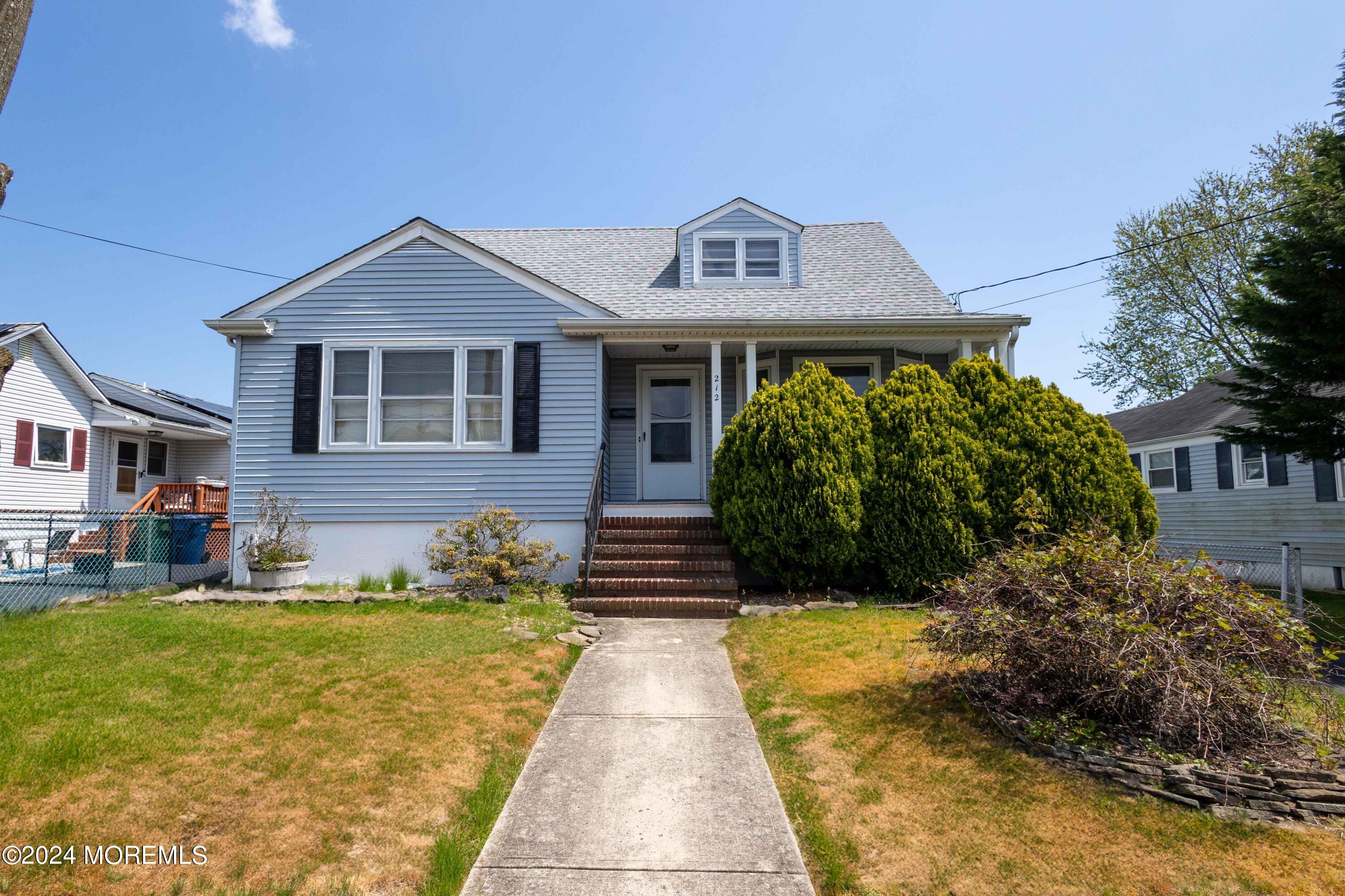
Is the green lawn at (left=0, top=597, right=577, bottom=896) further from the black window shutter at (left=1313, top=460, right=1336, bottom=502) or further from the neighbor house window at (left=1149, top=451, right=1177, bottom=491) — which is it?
the neighbor house window at (left=1149, top=451, right=1177, bottom=491)

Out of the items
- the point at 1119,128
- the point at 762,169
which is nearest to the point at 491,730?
the point at 762,169

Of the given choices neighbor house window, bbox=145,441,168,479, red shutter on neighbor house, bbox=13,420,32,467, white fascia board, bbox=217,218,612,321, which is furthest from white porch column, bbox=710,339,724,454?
neighbor house window, bbox=145,441,168,479

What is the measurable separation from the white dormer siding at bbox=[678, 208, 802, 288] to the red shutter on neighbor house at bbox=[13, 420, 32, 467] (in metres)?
14.5

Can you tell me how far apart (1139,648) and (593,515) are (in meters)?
6.44

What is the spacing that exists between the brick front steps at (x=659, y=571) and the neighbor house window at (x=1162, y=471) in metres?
14.0

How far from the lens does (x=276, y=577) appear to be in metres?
8.63

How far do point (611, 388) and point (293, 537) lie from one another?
5.28 metres

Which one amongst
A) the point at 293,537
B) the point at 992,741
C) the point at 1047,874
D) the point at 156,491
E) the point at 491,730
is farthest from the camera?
the point at 156,491

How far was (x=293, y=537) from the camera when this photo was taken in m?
9.16

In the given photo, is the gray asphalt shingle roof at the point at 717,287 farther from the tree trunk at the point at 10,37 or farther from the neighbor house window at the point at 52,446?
the neighbor house window at the point at 52,446

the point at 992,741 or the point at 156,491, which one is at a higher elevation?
the point at 156,491

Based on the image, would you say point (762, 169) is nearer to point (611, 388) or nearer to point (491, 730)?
point (611, 388)

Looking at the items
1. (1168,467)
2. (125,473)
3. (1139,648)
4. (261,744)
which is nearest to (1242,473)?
(1168,467)

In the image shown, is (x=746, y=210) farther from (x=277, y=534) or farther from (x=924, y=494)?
(x=277, y=534)
